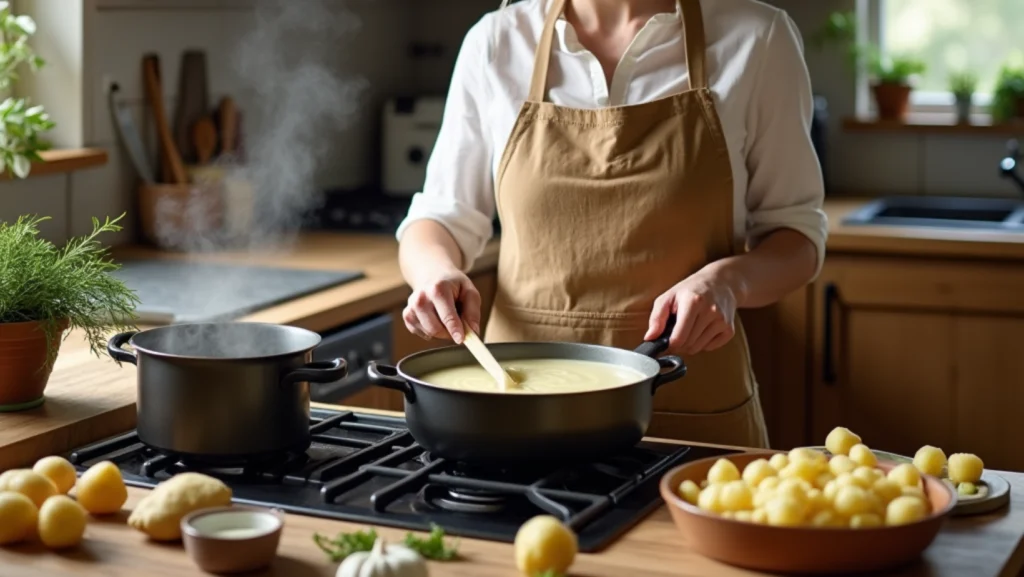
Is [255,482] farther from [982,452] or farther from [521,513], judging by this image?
[982,452]

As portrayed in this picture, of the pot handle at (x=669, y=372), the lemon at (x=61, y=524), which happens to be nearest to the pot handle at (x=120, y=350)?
the lemon at (x=61, y=524)

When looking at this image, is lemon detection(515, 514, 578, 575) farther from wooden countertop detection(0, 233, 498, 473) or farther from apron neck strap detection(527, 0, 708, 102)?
apron neck strap detection(527, 0, 708, 102)

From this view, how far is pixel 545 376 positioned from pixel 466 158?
1.86 feet

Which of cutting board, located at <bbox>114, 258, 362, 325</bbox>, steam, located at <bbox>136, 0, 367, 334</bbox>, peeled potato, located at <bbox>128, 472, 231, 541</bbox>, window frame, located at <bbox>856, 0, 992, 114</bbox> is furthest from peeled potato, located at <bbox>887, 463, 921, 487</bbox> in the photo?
window frame, located at <bbox>856, 0, 992, 114</bbox>

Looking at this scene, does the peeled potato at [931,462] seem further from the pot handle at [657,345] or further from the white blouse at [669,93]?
the white blouse at [669,93]

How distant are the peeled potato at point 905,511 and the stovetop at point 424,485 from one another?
0.23m

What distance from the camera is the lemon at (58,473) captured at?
127 centimetres

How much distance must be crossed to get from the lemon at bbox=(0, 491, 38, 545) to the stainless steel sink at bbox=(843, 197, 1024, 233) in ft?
8.06

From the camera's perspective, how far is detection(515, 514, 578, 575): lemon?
106 cm

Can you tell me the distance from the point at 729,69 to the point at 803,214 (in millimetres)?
220

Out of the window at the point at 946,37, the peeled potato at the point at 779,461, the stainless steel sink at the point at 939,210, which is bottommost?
the peeled potato at the point at 779,461

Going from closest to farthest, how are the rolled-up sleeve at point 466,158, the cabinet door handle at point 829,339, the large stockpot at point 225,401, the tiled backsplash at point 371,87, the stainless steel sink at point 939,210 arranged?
the large stockpot at point 225,401, the rolled-up sleeve at point 466,158, the tiled backsplash at point 371,87, the cabinet door handle at point 829,339, the stainless steel sink at point 939,210

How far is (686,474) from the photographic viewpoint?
121 cm

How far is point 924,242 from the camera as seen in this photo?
3.01 m
